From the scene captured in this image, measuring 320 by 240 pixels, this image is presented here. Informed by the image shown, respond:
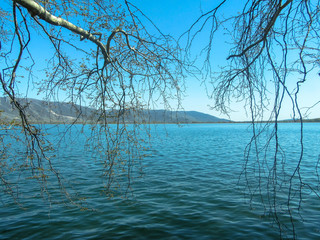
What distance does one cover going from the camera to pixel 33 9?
3246 mm

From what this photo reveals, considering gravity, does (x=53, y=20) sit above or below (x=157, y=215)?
above

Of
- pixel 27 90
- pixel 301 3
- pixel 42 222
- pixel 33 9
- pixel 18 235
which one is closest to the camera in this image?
pixel 301 3

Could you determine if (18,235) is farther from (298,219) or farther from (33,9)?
(298,219)

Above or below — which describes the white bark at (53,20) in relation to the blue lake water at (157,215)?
above

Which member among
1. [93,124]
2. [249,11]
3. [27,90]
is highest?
[249,11]

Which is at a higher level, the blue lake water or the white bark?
the white bark

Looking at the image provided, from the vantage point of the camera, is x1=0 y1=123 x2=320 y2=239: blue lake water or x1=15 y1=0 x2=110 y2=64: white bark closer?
x1=15 y1=0 x2=110 y2=64: white bark

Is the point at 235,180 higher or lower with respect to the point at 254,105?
lower

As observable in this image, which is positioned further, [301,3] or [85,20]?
[85,20]

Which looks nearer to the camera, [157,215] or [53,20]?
[53,20]

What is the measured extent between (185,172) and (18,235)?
8.56m

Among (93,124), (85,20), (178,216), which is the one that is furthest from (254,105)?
(178,216)

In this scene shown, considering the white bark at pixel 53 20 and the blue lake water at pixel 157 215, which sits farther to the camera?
the blue lake water at pixel 157 215

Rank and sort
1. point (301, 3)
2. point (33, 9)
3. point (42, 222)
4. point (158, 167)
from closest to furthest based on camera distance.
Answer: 1. point (301, 3)
2. point (33, 9)
3. point (42, 222)
4. point (158, 167)
